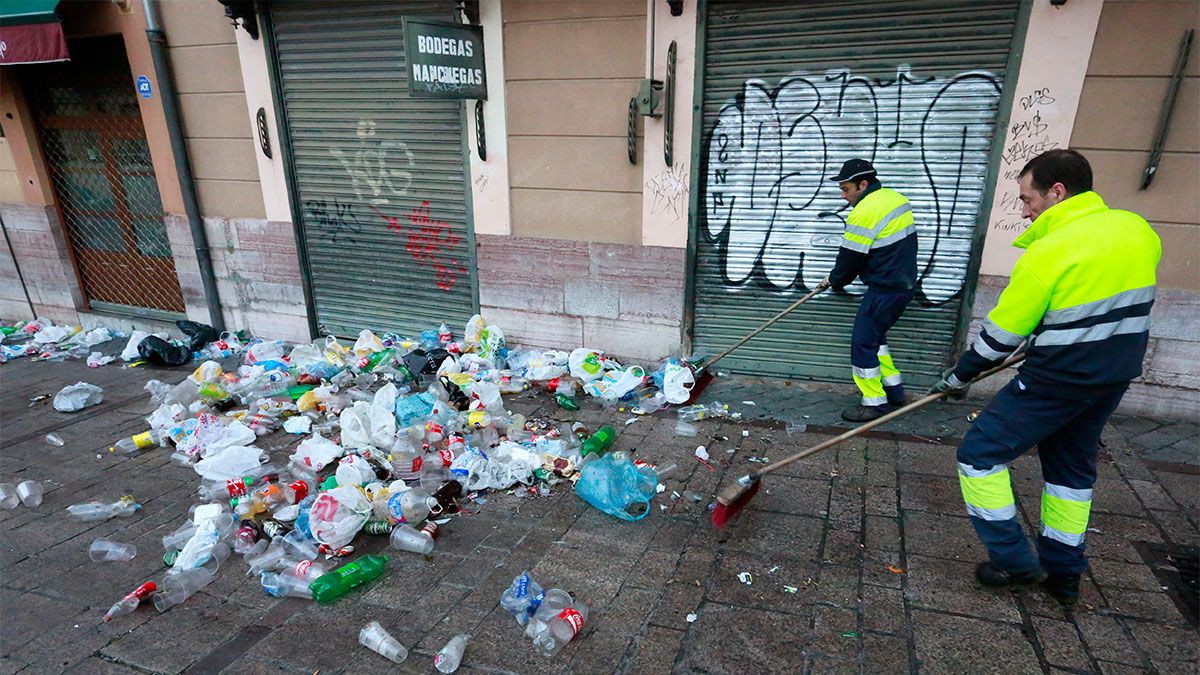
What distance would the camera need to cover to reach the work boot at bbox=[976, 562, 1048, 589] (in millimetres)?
2668

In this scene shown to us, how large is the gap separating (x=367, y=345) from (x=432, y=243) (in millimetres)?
1204

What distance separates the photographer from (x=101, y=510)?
3.67 meters

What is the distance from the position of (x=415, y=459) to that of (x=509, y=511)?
75 centimetres

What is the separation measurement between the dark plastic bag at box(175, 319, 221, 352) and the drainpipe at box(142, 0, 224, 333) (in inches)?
3.1

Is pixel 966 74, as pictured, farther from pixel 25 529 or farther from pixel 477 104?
pixel 25 529

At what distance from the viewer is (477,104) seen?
529 centimetres

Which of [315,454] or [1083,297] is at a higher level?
[1083,297]

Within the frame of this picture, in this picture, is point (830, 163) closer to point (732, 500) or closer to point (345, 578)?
point (732, 500)

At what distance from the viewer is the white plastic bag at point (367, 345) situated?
5.96m

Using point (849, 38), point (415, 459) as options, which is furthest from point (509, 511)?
point (849, 38)

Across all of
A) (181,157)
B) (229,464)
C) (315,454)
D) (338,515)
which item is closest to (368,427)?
(315,454)

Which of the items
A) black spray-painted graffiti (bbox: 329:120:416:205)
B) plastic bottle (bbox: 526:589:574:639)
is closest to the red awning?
black spray-painted graffiti (bbox: 329:120:416:205)

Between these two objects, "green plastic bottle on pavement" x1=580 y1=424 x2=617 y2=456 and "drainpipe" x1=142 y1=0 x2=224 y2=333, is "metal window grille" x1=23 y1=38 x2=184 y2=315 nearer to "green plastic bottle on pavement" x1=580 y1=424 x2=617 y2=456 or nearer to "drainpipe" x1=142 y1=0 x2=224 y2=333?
"drainpipe" x1=142 y1=0 x2=224 y2=333

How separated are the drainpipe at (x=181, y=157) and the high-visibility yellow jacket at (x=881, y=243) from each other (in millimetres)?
6474
